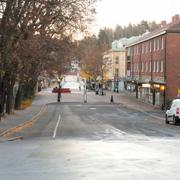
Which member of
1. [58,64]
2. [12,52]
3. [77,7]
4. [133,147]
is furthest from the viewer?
[58,64]

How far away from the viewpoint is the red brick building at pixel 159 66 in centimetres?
6838

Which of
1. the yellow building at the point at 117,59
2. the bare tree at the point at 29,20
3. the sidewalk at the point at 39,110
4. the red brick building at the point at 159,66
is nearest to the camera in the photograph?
the bare tree at the point at 29,20

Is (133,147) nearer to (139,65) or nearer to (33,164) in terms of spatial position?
(33,164)

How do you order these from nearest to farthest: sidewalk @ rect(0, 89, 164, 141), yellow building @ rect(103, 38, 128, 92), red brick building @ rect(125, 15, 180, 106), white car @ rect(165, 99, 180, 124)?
1. sidewalk @ rect(0, 89, 164, 141)
2. white car @ rect(165, 99, 180, 124)
3. red brick building @ rect(125, 15, 180, 106)
4. yellow building @ rect(103, 38, 128, 92)

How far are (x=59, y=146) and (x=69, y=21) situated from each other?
19.2m

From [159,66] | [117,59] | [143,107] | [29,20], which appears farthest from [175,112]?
[117,59]

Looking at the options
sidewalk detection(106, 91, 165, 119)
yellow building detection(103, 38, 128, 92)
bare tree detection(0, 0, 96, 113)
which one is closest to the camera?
bare tree detection(0, 0, 96, 113)

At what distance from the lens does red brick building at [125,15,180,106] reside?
224ft

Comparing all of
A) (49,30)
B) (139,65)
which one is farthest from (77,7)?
(139,65)

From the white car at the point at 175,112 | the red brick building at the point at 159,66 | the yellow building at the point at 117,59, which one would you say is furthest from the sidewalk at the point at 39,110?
the yellow building at the point at 117,59

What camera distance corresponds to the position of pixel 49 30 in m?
41.9

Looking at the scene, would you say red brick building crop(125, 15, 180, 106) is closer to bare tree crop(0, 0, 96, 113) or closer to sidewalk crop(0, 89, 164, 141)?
sidewalk crop(0, 89, 164, 141)

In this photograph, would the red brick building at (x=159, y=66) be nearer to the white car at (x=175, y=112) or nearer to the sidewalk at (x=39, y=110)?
the sidewalk at (x=39, y=110)

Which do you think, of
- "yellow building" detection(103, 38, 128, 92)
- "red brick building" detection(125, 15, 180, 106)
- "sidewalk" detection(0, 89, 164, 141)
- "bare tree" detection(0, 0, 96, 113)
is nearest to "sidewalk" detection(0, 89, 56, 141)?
"sidewalk" detection(0, 89, 164, 141)
